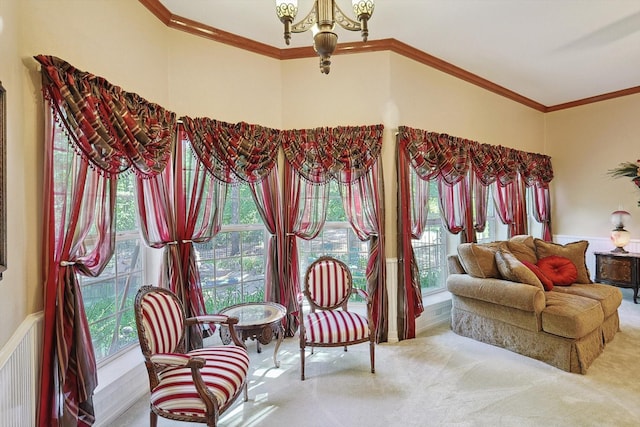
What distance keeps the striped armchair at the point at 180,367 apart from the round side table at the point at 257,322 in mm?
137

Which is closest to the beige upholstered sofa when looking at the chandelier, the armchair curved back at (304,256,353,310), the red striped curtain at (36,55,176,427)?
the armchair curved back at (304,256,353,310)

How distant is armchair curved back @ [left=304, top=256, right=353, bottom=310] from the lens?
3191 millimetres

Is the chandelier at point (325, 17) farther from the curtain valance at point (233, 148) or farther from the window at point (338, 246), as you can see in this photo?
the window at point (338, 246)

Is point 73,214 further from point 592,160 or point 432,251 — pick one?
point 592,160

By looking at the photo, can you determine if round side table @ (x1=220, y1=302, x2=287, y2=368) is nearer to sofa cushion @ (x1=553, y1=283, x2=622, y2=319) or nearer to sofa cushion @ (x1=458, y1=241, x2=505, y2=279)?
sofa cushion @ (x1=458, y1=241, x2=505, y2=279)

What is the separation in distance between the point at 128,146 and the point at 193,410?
169 cm

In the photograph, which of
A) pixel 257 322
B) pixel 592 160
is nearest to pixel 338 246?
pixel 257 322

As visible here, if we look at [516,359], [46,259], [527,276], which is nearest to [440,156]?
[527,276]

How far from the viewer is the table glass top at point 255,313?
260cm

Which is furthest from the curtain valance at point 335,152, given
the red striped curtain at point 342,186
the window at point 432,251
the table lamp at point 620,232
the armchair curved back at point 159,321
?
the table lamp at point 620,232

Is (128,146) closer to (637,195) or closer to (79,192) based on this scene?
(79,192)

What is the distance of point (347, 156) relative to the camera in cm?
339

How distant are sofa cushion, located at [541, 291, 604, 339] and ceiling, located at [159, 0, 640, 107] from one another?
2.64 m

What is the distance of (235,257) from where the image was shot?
11.3 feet
